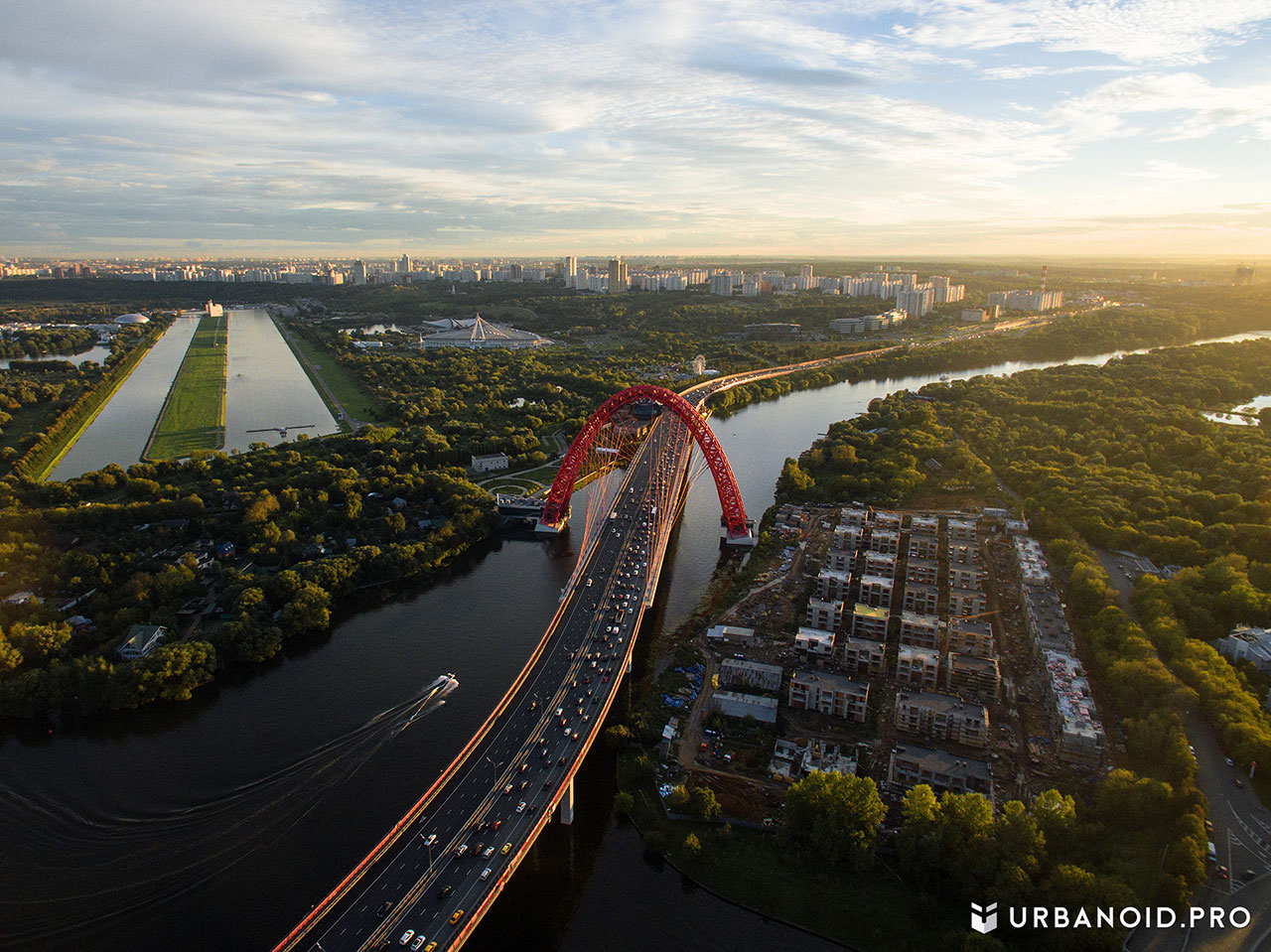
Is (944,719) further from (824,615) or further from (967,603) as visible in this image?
(967,603)

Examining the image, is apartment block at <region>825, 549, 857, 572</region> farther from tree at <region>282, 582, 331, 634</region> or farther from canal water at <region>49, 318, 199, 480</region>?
canal water at <region>49, 318, 199, 480</region>

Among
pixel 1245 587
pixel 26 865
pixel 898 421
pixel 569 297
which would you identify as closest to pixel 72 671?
pixel 26 865

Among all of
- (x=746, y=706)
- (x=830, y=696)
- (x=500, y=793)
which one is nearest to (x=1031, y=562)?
(x=830, y=696)

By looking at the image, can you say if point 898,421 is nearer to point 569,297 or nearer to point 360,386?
point 360,386

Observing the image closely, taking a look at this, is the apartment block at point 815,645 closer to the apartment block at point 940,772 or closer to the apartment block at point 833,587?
the apartment block at point 833,587

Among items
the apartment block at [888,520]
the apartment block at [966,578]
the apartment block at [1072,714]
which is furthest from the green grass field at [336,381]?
the apartment block at [1072,714]

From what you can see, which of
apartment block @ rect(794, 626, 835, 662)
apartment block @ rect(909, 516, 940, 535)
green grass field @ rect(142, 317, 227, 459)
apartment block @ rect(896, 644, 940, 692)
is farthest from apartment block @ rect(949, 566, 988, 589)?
green grass field @ rect(142, 317, 227, 459)
